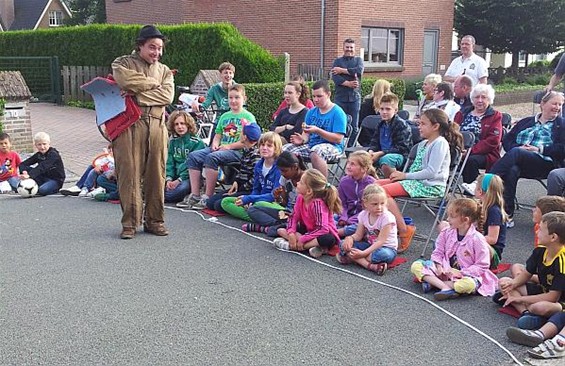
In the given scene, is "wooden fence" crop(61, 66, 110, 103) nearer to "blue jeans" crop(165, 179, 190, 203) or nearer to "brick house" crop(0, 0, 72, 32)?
"blue jeans" crop(165, 179, 190, 203)

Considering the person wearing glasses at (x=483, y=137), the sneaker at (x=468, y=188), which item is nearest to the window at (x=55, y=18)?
the person wearing glasses at (x=483, y=137)

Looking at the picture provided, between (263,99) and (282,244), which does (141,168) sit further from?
(263,99)

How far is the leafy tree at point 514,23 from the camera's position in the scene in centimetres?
2783

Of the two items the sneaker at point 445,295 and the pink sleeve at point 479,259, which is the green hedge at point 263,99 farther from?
the sneaker at point 445,295

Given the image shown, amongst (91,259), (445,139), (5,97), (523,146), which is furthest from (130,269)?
(5,97)

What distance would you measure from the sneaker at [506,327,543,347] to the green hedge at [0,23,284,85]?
432 inches

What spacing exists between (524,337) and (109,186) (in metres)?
5.75

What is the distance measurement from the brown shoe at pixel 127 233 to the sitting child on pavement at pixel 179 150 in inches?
65.0

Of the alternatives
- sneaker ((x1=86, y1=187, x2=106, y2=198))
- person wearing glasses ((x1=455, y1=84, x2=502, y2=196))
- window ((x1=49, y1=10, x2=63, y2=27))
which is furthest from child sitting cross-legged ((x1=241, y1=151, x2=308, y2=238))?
window ((x1=49, y1=10, x2=63, y2=27))

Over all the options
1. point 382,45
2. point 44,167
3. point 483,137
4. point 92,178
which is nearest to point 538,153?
point 483,137

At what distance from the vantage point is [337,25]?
72.5ft

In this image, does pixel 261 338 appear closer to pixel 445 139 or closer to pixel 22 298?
pixel 22 298

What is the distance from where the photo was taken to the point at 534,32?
2869 centimetres

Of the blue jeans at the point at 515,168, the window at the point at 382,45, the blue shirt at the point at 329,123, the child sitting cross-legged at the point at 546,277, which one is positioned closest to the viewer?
the child sitting cross-legged at the point at 546,277
